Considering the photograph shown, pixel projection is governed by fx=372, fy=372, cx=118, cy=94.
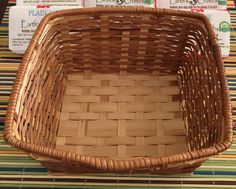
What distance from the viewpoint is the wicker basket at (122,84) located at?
804mm

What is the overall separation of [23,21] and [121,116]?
381 millimetres

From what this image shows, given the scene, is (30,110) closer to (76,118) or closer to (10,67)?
(76,118)

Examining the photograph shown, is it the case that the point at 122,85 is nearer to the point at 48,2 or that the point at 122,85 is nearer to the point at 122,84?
the point at 122,84

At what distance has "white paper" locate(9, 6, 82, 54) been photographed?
3.34 feet

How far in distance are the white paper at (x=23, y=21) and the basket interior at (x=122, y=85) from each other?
129 mm

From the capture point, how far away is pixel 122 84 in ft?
3.26

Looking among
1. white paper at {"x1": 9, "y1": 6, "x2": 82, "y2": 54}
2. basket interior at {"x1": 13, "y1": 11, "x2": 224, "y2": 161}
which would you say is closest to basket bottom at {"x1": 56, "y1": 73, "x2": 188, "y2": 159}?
basket interior at {"x1": 13, "y1": 11, "x2": 224, "y2": 161}

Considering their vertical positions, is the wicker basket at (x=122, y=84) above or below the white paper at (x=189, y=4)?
below

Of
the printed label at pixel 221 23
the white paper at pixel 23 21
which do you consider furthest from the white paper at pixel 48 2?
the printed label at pixel 221 23

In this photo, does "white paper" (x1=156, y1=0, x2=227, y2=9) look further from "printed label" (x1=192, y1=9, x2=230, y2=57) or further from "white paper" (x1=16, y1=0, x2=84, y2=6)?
"white paper" (x1=16, y1=0, x2=84, y2=6)

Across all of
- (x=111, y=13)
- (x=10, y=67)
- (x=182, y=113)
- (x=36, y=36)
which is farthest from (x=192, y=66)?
(x=10, y=67)

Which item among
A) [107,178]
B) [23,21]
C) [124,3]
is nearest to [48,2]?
[23,21]

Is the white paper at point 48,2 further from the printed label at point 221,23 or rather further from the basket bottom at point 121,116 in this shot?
the printed label at point 221,23

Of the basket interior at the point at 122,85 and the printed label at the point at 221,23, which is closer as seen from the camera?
the basket interior at the point at 122,85
